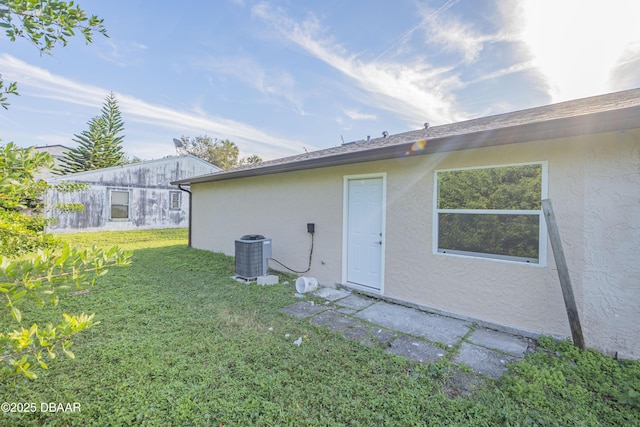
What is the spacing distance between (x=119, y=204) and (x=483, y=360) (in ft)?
57.7

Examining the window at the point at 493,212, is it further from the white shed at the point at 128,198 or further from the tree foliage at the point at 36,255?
the white shed at the point at 128,198

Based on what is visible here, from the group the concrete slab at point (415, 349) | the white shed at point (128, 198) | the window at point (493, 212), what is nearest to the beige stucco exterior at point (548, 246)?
the window at point (493, 212)

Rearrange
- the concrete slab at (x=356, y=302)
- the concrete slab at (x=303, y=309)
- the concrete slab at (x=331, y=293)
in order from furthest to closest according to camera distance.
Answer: the concrete slab at (x=331, y=293)
the concrete slab at (x=356, y=302)
the concrete slab at (x=303, y=309)

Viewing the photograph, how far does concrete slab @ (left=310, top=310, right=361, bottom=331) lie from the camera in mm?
3811

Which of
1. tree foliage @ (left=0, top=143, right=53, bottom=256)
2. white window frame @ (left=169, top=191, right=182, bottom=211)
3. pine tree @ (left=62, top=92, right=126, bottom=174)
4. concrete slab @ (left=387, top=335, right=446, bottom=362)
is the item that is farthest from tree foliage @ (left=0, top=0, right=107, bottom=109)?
pine tree @ (left=62, top=92, right=126, bottom=174)

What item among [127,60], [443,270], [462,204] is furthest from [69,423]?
[127,60]

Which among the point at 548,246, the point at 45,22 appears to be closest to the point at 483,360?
the point at 548,246

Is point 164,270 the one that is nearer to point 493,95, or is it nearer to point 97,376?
point 97,376

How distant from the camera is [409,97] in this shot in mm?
7773

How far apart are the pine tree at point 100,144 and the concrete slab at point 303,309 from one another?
2591 cm

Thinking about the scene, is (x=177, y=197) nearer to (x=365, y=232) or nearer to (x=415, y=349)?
(x=365, y=232)

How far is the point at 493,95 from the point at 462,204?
13.5 ft

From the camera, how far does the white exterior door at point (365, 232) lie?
507 cm

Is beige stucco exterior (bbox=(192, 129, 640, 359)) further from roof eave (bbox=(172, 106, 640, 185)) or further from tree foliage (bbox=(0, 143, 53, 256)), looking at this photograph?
tree foliage (bbox=(0, 143, 53, 256))
